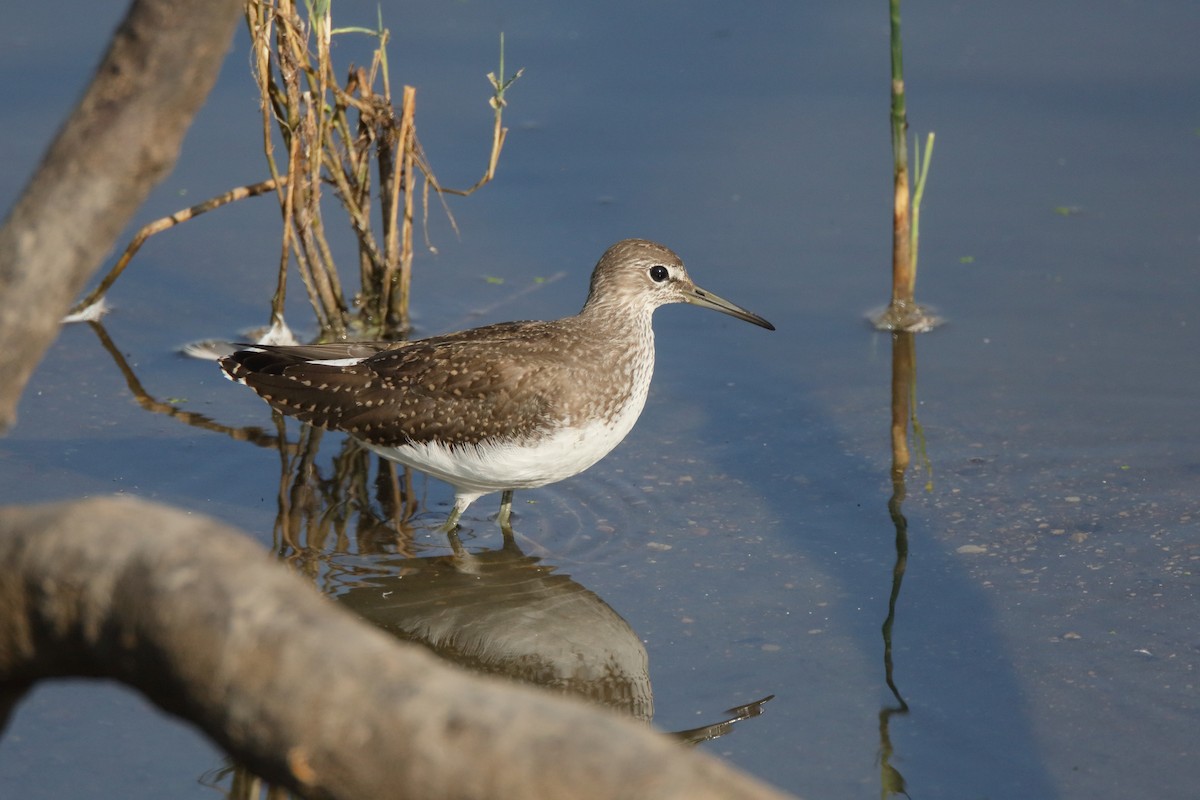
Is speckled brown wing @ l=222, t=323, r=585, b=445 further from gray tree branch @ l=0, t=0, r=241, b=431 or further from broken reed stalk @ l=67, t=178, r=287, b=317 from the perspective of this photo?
gray tree branch @ l=0, t=0, r=241, b=431

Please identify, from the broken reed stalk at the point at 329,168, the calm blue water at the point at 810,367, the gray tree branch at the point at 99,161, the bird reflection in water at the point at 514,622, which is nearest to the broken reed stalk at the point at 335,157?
the broken reed stalk at the point at 329,168

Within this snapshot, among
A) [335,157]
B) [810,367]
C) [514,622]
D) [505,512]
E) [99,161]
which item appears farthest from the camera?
[810,367]

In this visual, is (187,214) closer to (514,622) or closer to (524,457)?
(524,457)

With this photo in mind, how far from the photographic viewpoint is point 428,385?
6.46 metres

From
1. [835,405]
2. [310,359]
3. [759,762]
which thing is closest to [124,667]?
[759,762]

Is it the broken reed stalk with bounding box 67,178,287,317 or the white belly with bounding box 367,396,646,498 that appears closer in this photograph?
the white belly with bounding box 367,396,646,498

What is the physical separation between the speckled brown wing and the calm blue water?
1.94ft

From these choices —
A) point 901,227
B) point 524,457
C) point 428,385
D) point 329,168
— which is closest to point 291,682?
point 524,457

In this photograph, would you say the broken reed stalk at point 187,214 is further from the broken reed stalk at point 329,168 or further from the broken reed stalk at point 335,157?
the broken reed stalk at point 335,157

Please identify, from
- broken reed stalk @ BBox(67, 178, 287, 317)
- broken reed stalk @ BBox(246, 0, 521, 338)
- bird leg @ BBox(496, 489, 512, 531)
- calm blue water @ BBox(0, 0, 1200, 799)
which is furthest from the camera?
broken reed stalk @ BBox(67, 178, 287, 317)

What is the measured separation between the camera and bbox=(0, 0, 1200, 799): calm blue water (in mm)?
5238

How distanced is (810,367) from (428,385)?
94.2 inches

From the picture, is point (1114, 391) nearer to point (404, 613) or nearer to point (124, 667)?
point (404, 613)

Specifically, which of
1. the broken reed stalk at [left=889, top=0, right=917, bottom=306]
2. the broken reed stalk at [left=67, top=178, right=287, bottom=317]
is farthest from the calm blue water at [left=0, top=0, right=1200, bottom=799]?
the broken reed stalk at [left=67, top=178, right=287, bottom=317]
